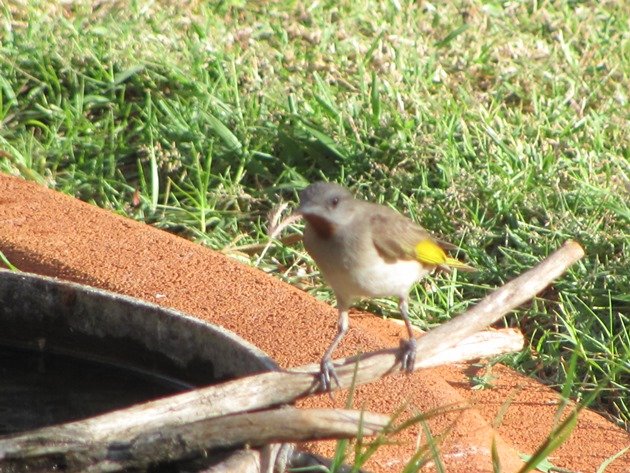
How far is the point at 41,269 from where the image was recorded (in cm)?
501

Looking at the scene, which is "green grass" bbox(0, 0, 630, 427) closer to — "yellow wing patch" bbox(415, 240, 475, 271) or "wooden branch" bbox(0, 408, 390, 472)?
"yellow wing patch" bbox(415, 240, 475, 271)

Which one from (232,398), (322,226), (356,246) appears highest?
(322,226)

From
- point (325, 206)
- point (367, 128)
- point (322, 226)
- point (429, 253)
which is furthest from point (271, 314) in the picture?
point (367, 128)

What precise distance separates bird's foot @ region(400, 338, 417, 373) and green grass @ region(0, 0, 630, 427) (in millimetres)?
1505

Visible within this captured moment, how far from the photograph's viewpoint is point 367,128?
6.59 meters

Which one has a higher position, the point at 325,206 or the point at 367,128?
the point at 367,128

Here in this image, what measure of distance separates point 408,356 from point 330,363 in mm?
296

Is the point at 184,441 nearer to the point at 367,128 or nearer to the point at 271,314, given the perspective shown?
the point at 271,314

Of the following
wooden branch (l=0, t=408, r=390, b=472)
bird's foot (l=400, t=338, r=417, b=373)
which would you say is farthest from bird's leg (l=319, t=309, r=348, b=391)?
wooden branch (l=0, t=408, r=390, b=472)

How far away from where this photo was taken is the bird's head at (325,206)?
425cm

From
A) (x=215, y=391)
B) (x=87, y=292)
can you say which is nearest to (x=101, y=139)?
(x=87, y=292)

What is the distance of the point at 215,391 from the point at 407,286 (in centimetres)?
169

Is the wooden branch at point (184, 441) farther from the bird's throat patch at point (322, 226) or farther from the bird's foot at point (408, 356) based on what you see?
the bird's throat patch at point (322, 226)

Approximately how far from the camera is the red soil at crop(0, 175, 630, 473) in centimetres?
400
